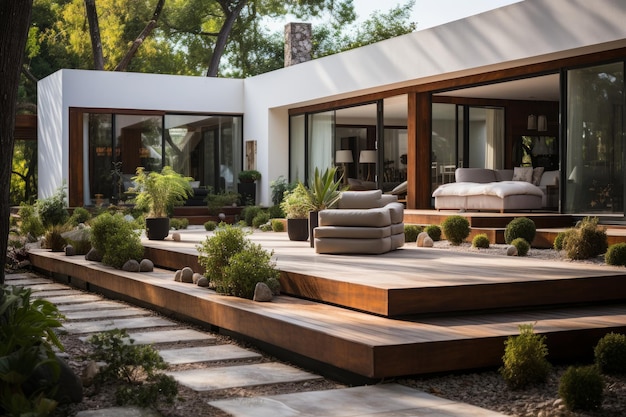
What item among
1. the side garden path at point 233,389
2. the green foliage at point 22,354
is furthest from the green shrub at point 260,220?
the green foliage at point 22,354

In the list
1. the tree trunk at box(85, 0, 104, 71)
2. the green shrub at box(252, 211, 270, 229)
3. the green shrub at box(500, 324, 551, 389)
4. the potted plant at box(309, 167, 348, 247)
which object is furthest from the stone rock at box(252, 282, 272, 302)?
the tree trunk at box(85, 0, 104, 71)

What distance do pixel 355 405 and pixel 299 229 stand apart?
7.04 meters

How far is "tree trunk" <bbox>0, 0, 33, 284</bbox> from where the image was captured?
14.1 ft

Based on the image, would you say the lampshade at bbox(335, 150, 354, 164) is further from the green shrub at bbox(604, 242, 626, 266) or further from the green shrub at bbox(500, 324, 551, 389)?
the green shrub at bbox(500, 324, 551, 389)

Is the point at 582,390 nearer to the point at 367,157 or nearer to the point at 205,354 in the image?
the point at 205,354

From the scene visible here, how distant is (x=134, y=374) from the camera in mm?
4855

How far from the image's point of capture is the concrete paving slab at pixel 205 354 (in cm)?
546

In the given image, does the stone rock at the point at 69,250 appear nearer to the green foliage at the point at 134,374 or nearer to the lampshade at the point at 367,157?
the green foliage at the point at 134,374

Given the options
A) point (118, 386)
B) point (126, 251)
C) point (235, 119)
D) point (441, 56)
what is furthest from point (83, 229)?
point (235, 119)

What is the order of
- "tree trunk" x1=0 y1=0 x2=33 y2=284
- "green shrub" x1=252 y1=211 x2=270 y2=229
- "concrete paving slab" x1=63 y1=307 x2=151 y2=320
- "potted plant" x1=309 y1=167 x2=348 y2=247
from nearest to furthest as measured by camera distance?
"tree trunk" x1=0 y1=0 x2=33 y2=284 → "concrete paving slab" x1=63 y1=307 x2=151 y2=320 → "potted plant" x1=309 y1=167 x2=348 y2=247 → "green shrub" x1=252 y1=211 x2=270 y2=229

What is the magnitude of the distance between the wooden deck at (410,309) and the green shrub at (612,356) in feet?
1.06

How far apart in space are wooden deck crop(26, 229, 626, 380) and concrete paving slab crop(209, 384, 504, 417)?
0.75ft

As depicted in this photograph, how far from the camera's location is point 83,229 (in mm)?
11516

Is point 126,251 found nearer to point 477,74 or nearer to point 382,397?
point 382,397
